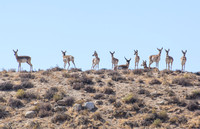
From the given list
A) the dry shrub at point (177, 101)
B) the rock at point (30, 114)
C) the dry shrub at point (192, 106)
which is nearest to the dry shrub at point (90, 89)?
the rock at point (30, 114)

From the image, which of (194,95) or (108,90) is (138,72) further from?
(194,95)

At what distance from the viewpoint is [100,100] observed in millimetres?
28609

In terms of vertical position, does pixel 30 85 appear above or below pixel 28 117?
above

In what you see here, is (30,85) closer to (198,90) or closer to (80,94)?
(80,94)

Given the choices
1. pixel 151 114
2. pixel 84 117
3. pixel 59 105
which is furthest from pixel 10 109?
pixel 151 114

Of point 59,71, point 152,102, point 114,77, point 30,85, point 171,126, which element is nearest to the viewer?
point 171,126

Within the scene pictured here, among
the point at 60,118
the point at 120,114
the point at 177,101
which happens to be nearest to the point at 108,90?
the point at 120,114

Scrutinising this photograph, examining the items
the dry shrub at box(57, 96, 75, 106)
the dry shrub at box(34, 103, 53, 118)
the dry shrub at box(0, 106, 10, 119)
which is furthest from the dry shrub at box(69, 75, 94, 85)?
the dry shrub at box(0, 106, 10, 119)

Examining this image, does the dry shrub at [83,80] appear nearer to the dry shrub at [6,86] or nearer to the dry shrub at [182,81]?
the dry shrub at [6,86]

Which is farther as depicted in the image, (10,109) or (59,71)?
(59,71)

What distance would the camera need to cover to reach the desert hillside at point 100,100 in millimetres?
25047

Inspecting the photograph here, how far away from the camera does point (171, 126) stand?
24.7 metres

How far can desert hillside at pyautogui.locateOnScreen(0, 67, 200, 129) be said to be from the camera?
82.2 feet

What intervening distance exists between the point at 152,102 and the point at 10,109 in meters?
11.3
